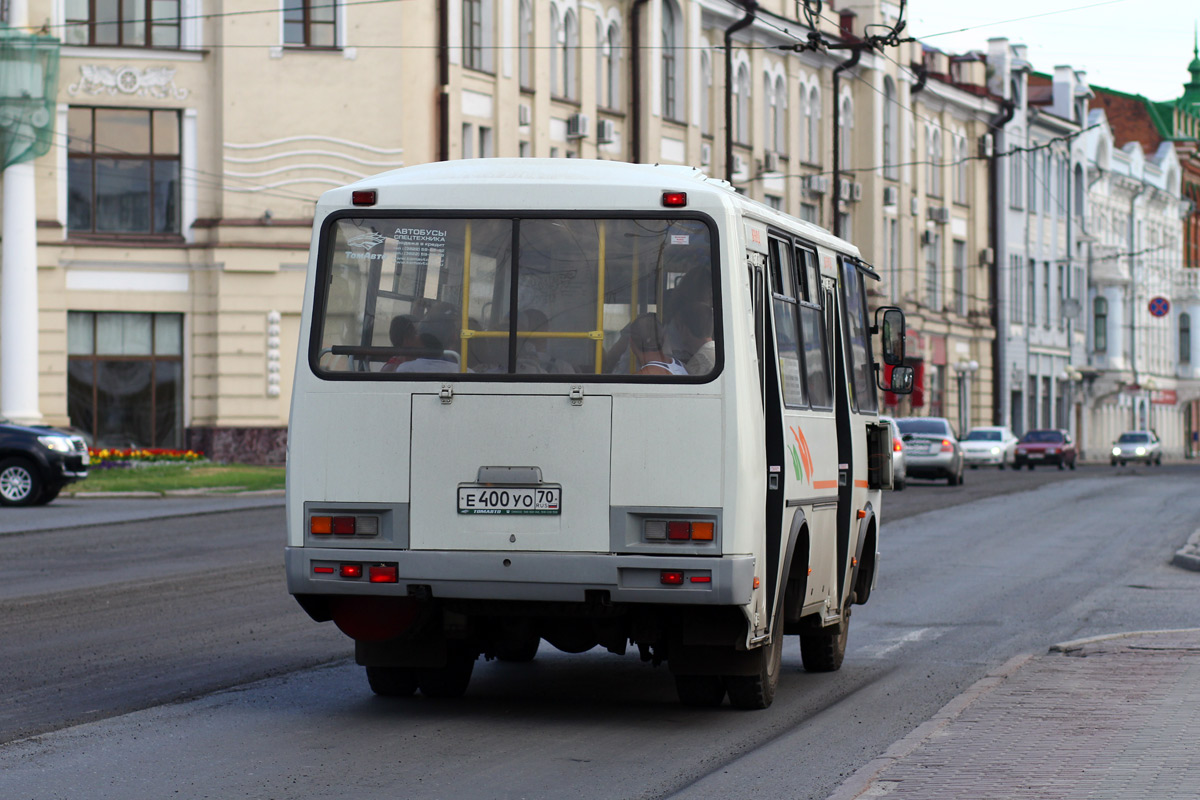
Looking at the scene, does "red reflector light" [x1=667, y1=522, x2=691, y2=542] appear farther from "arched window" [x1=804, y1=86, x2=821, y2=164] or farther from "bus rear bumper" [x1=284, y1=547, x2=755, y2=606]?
"arched window" [x1=804, y1=86, x2=821, y2=164]

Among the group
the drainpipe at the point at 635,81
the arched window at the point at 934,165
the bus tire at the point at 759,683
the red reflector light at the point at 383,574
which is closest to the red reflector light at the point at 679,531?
the bus tire at the point at 759,683

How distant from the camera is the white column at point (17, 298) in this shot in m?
41.2

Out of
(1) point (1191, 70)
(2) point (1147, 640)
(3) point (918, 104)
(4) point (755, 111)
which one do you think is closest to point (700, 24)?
(4) point (755, 111)

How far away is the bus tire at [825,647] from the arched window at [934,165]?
62.0 m

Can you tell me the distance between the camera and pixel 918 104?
7188 cm

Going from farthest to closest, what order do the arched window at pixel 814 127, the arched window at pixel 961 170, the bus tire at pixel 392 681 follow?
the arched window at pixel 961 170 → the arched window at pixel 814 127 → the bus tire at pixel 392 681

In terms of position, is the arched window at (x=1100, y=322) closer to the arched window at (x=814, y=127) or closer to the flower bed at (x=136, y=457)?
the arched window at (x=814, y=127)

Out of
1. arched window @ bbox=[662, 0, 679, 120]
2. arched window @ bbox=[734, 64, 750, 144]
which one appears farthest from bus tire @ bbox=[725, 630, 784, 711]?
arched window @ bbox=[734, 64, 750, 144]

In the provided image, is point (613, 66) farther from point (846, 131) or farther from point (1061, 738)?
point (1061, 738)

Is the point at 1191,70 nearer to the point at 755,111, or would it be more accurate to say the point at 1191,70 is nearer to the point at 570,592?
the point at 755,111

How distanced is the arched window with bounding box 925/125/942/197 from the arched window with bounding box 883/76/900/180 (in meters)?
4.05

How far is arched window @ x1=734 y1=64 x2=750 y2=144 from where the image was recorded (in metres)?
58.2

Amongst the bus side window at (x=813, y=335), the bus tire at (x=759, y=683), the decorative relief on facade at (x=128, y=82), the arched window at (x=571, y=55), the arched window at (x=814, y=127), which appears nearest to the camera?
the bus tire at (x=759, y=683)

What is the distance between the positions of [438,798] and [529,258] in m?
2.99
